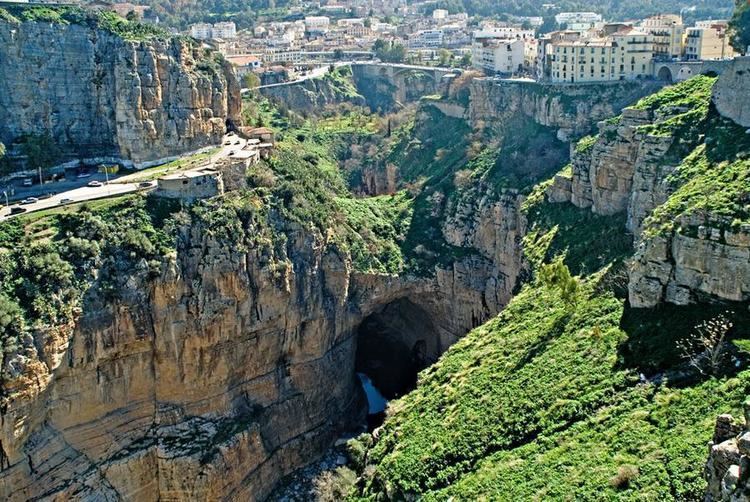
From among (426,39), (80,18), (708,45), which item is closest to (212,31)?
(426,39)

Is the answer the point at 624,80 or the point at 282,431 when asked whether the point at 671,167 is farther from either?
the point at 282,431

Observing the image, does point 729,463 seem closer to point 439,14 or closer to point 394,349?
point 394,349

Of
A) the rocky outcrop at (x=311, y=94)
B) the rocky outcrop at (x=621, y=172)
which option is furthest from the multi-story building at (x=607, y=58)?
the rocky outcrop at (x=311, y=94)

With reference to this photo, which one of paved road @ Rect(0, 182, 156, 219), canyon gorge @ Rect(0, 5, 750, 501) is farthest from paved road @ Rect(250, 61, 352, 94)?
paved road @ Rect(0, 182, 156, 219)

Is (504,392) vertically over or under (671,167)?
under

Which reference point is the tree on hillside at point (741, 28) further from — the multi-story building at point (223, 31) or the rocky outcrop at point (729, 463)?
the multi-story building at point (223, 31)

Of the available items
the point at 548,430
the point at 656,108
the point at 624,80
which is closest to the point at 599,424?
the point at 548,430
